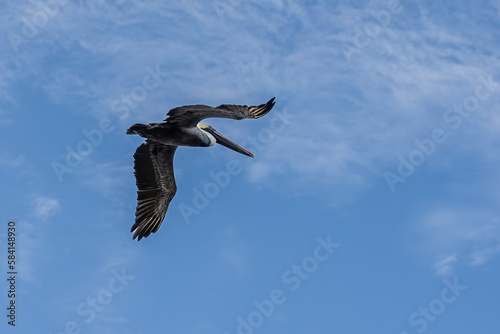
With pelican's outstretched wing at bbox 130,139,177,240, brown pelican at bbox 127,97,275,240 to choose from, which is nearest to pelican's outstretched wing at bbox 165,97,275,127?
brown pelican at bbox 127,97,275,240

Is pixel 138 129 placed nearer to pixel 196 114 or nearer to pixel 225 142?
pixel 196 114

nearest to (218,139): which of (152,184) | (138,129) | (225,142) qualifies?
(225,142)

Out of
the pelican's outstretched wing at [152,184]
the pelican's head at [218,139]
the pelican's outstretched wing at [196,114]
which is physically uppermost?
the pelican's head at [218,139]

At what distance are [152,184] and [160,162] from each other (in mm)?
743

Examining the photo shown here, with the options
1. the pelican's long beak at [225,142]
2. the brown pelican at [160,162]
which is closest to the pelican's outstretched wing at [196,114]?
the brown pelican at [160,162]

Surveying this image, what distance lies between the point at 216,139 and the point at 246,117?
6.99 ft

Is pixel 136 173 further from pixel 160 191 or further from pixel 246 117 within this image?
pixel 246 117

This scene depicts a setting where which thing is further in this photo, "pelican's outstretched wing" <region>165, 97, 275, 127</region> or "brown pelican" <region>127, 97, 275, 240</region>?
"brown pelican" <region>127, 97, 275, 240</region>

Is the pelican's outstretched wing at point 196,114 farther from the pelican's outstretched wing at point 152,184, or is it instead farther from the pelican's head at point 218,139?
the pelican's outstretched wing at point 152,184

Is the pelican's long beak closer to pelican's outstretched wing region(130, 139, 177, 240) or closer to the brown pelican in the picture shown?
the brown pelican

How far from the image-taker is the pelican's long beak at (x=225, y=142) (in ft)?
73.4

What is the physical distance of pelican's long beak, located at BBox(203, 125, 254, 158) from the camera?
22.4 m

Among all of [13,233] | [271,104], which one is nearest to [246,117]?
[271,104]

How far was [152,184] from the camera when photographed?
73.0 ft
